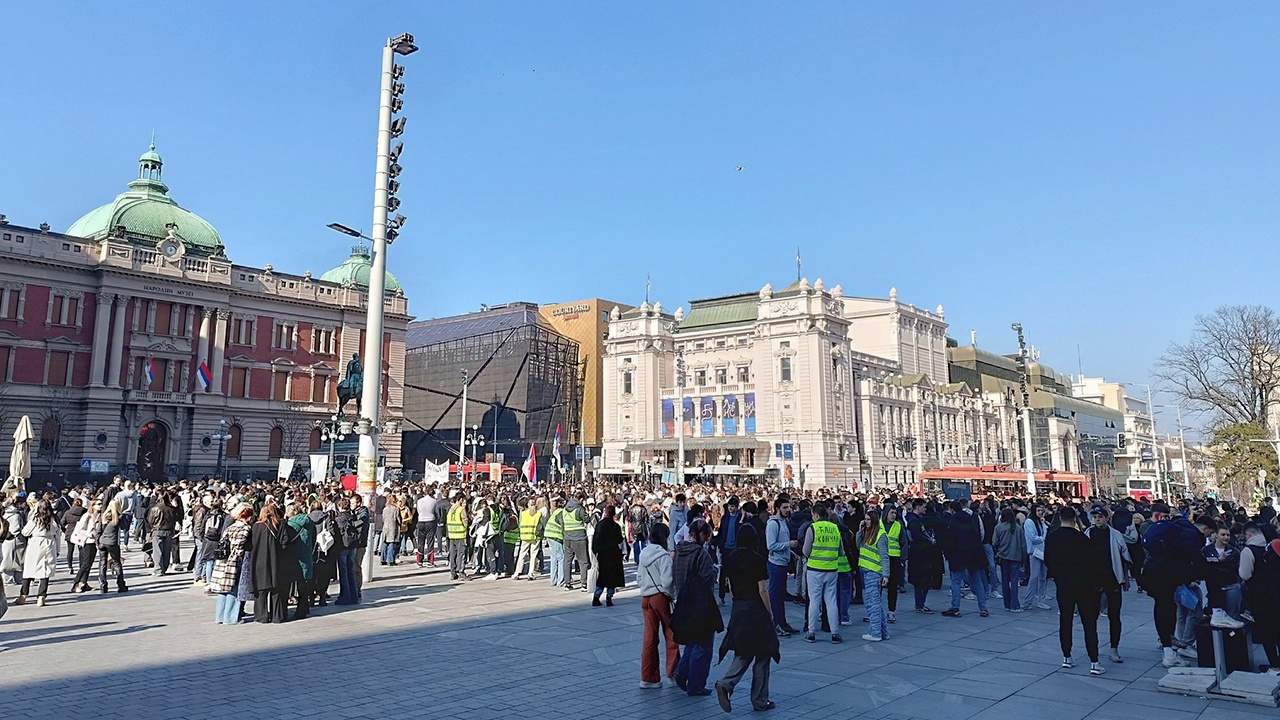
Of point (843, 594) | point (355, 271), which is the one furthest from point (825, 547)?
point (355, 271)

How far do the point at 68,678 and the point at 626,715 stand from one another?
6.38 meters

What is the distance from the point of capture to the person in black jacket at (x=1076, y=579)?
962 centimetres

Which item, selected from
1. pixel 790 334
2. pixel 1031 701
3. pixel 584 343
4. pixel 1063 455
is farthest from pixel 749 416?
pixel 1031 701

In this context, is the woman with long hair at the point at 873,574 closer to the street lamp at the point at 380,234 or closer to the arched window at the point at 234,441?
the street lamp at the point at 380,234

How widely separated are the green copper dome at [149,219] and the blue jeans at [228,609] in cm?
5524

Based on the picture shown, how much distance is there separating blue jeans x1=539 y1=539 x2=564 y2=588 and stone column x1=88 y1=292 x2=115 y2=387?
165ft

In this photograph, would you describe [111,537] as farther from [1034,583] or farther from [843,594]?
[1034,583]

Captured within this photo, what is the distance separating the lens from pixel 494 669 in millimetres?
9734

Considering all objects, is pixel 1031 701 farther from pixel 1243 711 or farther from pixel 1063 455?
pixel 1063 455

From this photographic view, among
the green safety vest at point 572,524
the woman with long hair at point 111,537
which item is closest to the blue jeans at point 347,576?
the green safety vest at point 572,524

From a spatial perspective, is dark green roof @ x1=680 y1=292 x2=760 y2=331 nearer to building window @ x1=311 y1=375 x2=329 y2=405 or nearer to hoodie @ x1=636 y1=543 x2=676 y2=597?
building window @ x1=311 y1=375 x2=329 y2=405

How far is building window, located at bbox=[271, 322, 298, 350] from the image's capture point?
64.4m

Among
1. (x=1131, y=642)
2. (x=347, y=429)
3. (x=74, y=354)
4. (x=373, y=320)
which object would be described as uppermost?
(x=74, y=354)

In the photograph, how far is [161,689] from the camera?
28.3 ft
